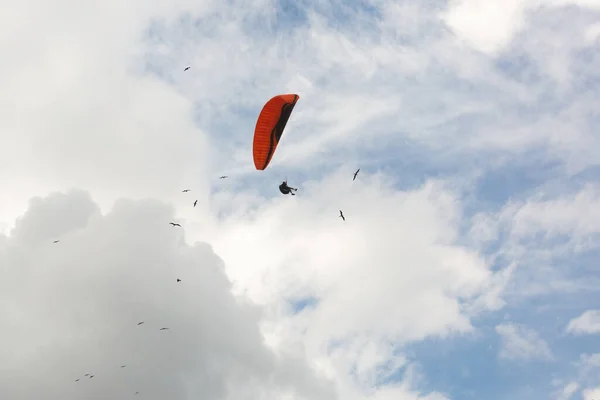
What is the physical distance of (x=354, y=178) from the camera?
2447 inches

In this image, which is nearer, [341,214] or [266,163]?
[341,214]

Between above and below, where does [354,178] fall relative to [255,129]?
below

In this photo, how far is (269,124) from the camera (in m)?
84.9

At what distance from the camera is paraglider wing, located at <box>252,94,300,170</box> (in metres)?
84.3

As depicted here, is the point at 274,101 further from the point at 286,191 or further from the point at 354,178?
the point at 354,178

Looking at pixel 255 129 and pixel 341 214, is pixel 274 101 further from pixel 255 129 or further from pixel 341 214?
pixel 341 214

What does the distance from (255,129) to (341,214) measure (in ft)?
75.2

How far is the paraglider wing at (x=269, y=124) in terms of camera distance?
84.3 metres

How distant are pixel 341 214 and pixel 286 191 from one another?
16.9 meters

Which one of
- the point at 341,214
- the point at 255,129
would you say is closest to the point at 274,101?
the point at 255,129

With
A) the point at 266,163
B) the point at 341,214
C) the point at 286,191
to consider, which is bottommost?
the point at 341,214

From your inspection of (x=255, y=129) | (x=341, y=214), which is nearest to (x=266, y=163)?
(x=255, y=129)

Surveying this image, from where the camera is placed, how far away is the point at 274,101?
276ft

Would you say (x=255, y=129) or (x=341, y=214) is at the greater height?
(x=255, y=129)
